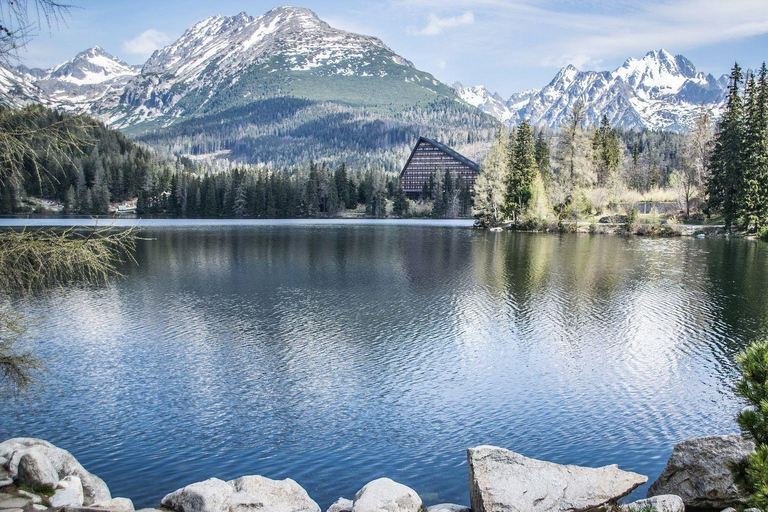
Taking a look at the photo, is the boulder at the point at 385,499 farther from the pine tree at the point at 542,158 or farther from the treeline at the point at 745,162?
the pine tree at the point at 542,158

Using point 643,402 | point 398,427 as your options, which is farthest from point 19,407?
point 643,402

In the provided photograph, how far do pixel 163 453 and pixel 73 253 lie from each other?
6.32 meters

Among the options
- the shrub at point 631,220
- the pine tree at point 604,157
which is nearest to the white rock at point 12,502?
the shrub at point 631,220

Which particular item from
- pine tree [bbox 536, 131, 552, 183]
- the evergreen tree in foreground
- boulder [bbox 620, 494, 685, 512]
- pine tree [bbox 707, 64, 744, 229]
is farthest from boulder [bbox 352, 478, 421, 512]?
pine tree [bbox 536, 131, 552, 183]

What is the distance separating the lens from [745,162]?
71.4m

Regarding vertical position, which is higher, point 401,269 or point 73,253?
point 73,253

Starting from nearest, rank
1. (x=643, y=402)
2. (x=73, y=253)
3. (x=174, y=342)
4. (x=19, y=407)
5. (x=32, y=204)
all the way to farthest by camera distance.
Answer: (x=73, y=253), (x=19, y=407), (x=643, y=402), (x=174, y=342), (x=32, y=204)

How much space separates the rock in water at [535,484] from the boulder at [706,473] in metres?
0.68

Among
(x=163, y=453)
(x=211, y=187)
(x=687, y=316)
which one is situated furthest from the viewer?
(x=211, y=187)

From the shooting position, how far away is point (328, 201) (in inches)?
6486

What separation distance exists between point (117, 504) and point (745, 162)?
81610 mm

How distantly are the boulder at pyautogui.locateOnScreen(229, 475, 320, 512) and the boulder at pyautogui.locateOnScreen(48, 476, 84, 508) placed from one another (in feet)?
9.23

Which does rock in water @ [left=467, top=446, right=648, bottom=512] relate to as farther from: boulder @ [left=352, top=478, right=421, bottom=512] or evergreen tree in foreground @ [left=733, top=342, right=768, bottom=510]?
evergreen tree in foreground @ [left=733, top=342, right=768, bottom=510]

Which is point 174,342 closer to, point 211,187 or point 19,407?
point 19,407
